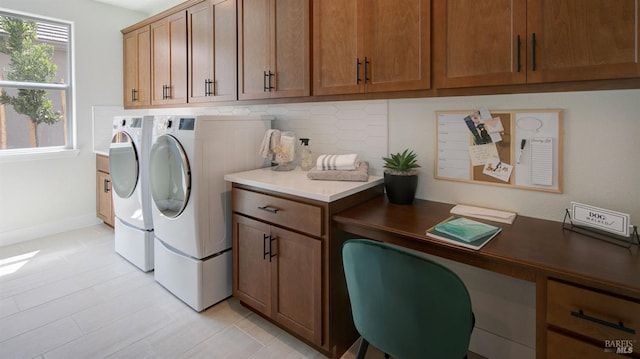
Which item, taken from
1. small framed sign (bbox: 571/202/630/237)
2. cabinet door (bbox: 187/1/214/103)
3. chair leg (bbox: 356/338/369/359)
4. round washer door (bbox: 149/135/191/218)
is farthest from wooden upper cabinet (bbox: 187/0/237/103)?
small framed sign (bbox: 571/202/630/237)

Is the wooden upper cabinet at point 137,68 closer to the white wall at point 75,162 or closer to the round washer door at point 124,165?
the white wall at point 75,162

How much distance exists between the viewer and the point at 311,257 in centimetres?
170

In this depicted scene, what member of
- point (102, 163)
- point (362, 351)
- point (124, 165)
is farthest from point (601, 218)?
point (102, 163)

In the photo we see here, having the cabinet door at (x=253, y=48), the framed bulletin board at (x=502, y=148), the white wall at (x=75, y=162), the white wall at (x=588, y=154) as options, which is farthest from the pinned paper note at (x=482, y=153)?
the white wall at (x=75, y=162)

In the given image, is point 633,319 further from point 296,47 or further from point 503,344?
point 296,47

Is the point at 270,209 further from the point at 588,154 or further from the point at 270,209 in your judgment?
the point at 588,154

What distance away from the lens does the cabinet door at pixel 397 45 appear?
5.07ft

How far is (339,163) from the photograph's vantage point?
2020mm

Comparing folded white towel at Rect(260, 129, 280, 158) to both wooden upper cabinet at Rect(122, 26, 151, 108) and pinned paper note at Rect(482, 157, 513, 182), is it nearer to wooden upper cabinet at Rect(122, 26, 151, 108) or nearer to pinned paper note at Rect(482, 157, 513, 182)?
pinned paper note at Rect(482, 157, 513, 182)

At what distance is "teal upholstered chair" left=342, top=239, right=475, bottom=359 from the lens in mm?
1005

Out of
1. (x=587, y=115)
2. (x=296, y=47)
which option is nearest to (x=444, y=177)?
(x=587, y=115)

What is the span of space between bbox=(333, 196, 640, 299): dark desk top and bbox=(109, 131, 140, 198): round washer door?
6.70 feet

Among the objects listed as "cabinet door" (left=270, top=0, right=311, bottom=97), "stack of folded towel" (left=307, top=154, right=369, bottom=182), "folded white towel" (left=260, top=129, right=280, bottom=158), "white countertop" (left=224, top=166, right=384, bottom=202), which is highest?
"cabinet door" (left=270, top=0, right=311, bottom=97)

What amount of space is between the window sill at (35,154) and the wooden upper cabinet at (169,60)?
124 centimetres
